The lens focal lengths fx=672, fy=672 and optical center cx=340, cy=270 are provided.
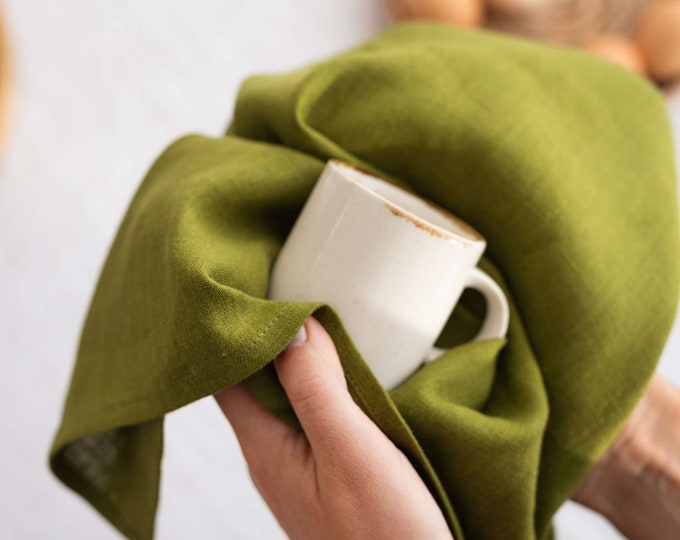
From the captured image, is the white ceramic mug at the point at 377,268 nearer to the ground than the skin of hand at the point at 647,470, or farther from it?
farther from it

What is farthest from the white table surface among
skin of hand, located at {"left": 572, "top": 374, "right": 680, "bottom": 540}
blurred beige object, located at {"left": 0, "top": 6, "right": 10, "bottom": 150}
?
skin of hand, located at {"left": 572, "top": 374, "right": 680, "bottom": 540}

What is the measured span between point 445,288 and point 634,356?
0.34 ft

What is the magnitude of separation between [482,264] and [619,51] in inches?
15.2

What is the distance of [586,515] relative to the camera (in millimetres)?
538

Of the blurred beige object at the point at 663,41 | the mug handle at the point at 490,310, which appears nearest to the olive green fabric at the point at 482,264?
the mug handle at the point at 490,310

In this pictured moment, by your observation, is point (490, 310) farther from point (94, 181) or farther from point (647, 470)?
point (94, 181)

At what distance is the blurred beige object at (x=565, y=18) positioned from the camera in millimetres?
A: 596

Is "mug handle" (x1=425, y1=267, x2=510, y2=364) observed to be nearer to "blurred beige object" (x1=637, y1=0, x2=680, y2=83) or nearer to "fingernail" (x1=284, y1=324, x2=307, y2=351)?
"fingernail" (x1=284, y1=324, x2=307, y2=351)

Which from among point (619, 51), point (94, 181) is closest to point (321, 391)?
point (94, 181)

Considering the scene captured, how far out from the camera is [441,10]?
549 millimetres

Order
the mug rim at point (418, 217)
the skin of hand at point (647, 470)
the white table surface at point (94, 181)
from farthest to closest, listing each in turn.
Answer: the white table surface at point (94, 181) → the skin of hand at point (647, 470) → the mug rim at point (418, 217)

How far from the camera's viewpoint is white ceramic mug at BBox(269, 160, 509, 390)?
25 cm

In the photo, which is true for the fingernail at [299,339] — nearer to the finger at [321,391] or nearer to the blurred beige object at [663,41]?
the finger at [321,391]

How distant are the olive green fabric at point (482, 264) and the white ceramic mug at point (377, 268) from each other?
0.01 metres
